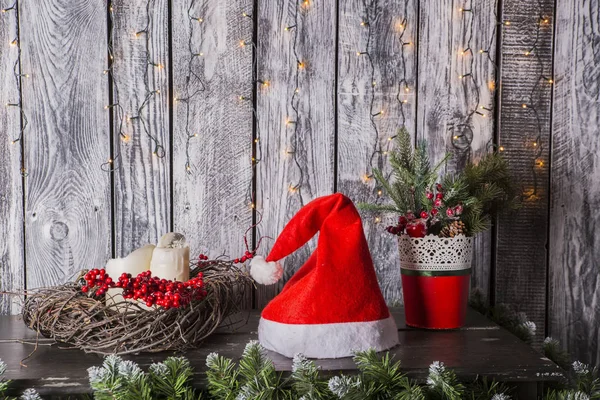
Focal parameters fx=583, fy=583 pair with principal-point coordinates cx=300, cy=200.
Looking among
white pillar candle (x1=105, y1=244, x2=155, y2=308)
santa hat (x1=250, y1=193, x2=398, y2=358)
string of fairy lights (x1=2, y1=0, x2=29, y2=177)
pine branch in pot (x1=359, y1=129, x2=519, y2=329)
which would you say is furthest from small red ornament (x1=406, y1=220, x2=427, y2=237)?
string of fairy lights (x1=2, y1=0, x2=29, y2=177)

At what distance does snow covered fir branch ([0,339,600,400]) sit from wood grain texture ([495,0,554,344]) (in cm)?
50

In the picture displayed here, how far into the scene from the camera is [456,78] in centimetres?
134

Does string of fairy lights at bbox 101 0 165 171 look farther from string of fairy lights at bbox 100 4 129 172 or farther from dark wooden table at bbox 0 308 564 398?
dark wooden table at bbox 0 308 564 398

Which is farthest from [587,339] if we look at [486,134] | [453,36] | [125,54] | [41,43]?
[41,43]

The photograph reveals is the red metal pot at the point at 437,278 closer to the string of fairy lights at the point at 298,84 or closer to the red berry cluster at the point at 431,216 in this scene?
the red berry cluster at the point at 431,216

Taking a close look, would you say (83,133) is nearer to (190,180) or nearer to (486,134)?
(190,180)

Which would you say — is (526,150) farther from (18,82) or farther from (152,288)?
(18,82)

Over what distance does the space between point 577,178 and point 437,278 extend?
50 centimetres

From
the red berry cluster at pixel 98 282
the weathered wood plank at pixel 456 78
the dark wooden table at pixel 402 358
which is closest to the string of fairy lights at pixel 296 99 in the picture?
the weathered wood plank at pixel 456 78

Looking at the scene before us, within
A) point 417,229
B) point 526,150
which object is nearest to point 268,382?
point 417,229

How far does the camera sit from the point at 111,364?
84cm

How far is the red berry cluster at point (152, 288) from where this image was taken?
36.1 inches

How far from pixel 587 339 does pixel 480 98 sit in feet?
2.03

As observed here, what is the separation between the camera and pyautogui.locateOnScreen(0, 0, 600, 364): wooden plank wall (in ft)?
4.19
